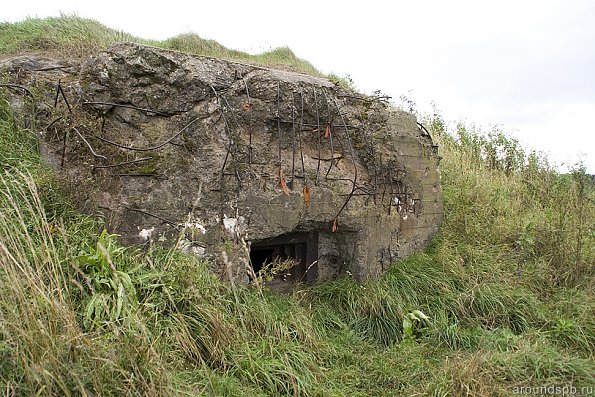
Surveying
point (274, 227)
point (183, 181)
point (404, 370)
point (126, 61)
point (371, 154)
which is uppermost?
point (126, 61)

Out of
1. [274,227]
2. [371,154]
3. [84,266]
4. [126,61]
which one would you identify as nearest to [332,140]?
Result: [371,154]

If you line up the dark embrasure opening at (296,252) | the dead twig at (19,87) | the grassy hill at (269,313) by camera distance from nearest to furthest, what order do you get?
1. the grassy hill at (269,313)
2. the dead twig at (19,87)
3. the dark embrasure opening at (296,252)

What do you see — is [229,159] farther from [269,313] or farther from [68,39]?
[68,39]

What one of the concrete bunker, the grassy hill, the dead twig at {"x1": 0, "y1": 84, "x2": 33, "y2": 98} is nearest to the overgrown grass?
the grassy hill

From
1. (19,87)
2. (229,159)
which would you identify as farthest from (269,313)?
(19,87)

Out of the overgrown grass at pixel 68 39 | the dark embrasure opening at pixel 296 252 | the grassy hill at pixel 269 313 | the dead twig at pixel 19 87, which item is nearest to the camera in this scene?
the grassy hill at pixel 269 313

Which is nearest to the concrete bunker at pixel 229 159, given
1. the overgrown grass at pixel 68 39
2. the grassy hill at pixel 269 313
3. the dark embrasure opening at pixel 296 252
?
the dark embrasure opening at pixel 296 252

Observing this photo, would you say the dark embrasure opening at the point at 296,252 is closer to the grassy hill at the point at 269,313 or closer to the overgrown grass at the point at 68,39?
the grassy hill at the point at 269,313

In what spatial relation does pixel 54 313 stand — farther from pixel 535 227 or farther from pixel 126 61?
pixel 535 227

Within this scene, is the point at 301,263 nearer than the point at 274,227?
No

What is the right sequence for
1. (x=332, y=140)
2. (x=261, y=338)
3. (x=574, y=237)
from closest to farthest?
(x=261, y=338) → (x=332, y=140) → (x=574, y=237)

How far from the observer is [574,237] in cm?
477

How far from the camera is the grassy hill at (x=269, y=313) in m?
2.07

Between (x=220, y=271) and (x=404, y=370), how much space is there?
4.97 ft
